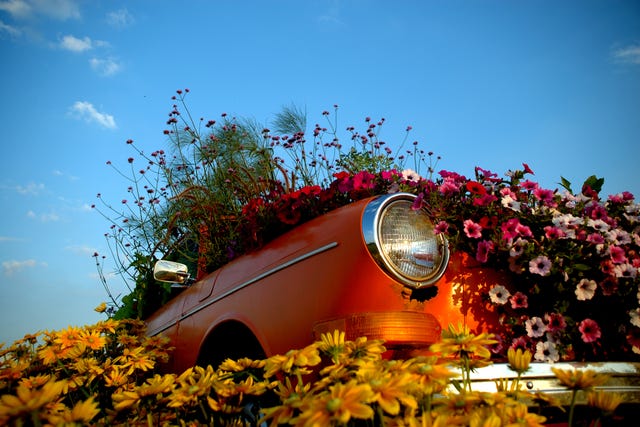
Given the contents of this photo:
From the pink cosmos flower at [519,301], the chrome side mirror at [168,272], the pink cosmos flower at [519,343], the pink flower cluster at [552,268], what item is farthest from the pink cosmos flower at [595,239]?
the chrome side mirror at [168,272]

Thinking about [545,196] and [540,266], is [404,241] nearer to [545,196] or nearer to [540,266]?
[540,266]

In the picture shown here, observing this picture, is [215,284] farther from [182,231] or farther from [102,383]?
[182,231]

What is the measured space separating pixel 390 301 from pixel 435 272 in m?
0.20

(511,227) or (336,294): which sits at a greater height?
(511,227)

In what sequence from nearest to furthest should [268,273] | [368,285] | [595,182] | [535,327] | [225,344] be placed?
[368,285], [535,327], [268,273], [225,344], [595,182]

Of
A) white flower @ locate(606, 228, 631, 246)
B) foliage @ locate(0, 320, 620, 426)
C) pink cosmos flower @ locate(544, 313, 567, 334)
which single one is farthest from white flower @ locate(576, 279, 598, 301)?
foliage @ locate(0, 320, 620, 426)

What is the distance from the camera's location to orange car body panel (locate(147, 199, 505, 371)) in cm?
151

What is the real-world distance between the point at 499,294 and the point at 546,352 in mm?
237

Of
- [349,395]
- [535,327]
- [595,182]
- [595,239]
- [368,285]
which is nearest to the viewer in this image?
[349,395]

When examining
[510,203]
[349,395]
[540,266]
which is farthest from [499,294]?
[349,395]

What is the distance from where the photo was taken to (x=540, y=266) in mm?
1700

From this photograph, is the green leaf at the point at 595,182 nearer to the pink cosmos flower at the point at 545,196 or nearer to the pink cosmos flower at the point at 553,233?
the pink cosmos flower at the point at 545,196

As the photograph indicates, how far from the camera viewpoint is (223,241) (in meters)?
3.15

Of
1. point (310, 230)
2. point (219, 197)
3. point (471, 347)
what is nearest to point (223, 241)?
point (219, 197)
